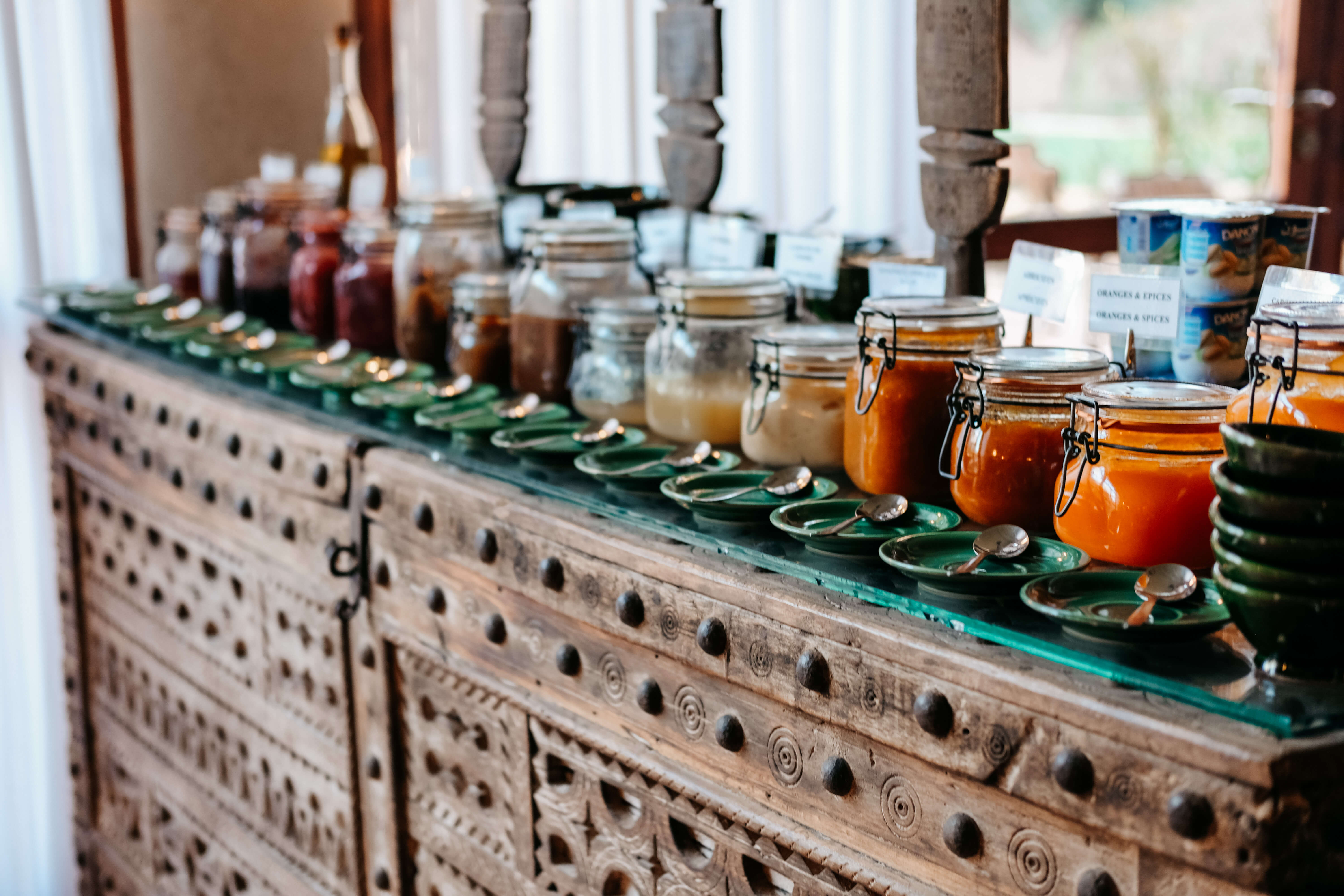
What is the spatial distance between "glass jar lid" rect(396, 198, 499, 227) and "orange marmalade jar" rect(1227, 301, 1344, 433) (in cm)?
118

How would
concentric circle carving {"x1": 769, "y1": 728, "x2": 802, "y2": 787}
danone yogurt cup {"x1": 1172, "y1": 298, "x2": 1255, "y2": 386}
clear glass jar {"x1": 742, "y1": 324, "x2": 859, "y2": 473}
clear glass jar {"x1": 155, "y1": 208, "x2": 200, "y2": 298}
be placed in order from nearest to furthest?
concentric circle carving {"x1": 769, "y1": 728, "x2": 802, "y2": 787} → danone yogurt cup {"x1": 1172, "y1": 298, "x2": 1255, "y2": 386} → clear glass jar {"x1": 742, "y1": 324, "x2": 859, "y2": 473} → clear glass jar {"x1": 155, "y1": 208, "x2": 200, "y2": 298}

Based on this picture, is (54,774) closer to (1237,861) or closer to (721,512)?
(721,512)

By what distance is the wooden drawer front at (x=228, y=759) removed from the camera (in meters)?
1.67

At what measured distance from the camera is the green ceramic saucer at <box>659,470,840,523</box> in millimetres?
1062

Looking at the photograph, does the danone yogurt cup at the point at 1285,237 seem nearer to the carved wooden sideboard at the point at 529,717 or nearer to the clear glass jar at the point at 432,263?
the carved wooden sideboard at the point at 529,717

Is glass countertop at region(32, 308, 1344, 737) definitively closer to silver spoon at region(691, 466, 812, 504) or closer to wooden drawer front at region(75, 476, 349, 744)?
silver spoon at region(691, 466, 812, 504)

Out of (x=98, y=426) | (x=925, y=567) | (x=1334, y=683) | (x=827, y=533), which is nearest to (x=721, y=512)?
(x=827, y=533)

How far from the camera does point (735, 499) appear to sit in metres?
1.08

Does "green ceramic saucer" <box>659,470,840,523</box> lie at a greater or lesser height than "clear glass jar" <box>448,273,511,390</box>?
lesser

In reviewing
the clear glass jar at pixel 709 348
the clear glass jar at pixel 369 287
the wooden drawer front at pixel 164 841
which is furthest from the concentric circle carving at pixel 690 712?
the clear glass jar at pixel 369 287

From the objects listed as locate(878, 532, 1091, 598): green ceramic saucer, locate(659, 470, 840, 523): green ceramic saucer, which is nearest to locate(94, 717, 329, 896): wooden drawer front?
locate(659, 470, 840, 523): green ceramic saucer

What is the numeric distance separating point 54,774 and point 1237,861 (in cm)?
274

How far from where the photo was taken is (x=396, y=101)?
3.50 meters

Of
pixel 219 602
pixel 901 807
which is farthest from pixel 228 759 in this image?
pixel 901 807
